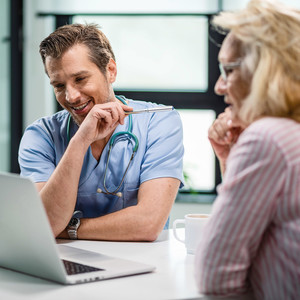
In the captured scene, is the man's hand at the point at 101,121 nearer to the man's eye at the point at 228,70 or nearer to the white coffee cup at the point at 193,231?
the white coffee cup at the point at 193,231

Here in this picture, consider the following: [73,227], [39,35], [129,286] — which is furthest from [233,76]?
[39,35]

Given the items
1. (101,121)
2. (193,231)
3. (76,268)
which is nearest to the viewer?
(76,268)

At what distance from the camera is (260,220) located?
101 cm

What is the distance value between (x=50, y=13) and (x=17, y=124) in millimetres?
781

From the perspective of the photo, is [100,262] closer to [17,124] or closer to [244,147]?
[244,147]

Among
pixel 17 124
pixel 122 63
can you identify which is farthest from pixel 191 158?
pixel 17 124

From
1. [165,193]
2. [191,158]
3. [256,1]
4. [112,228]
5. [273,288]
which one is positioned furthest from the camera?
[191,158]

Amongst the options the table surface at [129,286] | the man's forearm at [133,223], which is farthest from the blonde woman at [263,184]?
the man's forearm at [133,223]

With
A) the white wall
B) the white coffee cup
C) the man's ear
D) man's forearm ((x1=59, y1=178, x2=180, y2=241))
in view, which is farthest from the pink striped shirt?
the white wall

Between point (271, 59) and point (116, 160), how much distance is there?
967 millimetres

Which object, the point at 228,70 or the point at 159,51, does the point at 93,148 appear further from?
the point at 159,51

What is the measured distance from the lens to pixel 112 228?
1.66m

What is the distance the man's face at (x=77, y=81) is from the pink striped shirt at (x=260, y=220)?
0.99 metres

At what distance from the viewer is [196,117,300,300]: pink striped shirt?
1.00 metres
